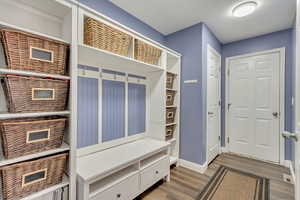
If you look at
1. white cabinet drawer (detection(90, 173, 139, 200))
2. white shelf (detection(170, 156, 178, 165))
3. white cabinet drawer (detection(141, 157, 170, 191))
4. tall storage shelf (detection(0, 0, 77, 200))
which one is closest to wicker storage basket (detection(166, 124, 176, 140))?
white shelf (detection(170, 156, 178, 165))

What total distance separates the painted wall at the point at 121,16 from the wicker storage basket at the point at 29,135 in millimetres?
1443

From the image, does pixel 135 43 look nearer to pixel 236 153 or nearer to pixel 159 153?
pixel 159 153

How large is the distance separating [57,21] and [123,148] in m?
1.60

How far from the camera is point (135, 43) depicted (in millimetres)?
1864

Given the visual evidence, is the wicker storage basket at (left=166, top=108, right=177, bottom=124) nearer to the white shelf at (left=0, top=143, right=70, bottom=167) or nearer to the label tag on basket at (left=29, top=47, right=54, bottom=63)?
the white shelf at (left=0, top=143, right=70, bottom=167)

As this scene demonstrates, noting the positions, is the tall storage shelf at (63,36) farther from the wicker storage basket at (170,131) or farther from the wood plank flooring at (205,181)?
the wicker storage basket at (170,131)

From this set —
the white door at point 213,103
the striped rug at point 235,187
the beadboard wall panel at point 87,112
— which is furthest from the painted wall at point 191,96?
the beadboard wall panel at point 87,112

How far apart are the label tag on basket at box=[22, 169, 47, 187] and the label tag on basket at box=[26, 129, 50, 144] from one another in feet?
0.75

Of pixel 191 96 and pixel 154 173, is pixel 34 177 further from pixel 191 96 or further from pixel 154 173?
pixel 191 96

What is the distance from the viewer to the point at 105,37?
148cm

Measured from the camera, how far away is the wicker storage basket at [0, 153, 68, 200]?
921 mm

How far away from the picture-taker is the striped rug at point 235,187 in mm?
1815

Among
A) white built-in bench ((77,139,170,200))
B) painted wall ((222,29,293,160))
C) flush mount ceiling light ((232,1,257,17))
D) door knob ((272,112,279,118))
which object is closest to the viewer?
white built-in bench ((77,139,170,200))

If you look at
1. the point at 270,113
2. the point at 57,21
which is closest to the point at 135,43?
the point at 57,21
